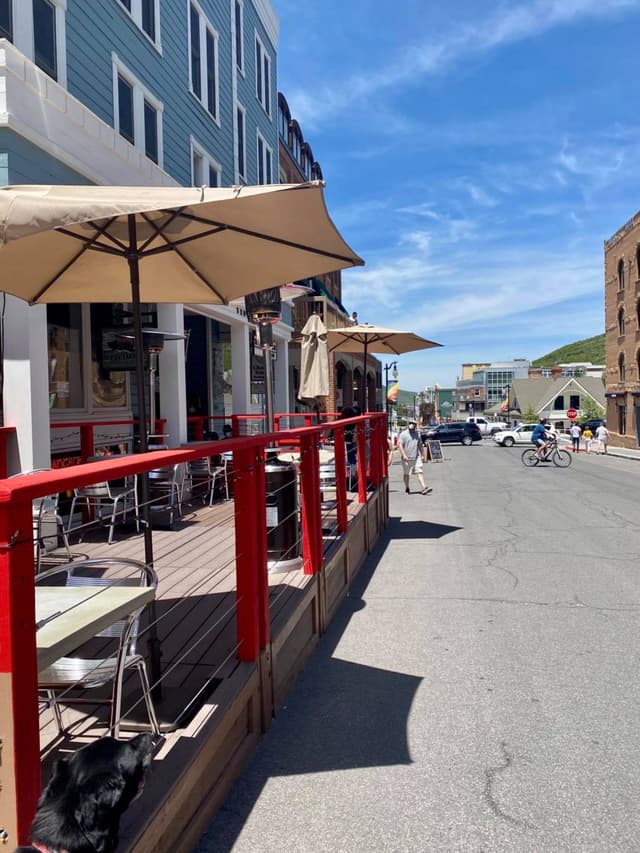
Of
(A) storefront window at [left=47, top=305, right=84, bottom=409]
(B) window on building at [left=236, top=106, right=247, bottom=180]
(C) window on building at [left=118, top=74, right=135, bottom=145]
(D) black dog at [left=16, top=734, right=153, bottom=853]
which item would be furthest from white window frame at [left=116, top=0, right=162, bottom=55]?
(D) black dog at [left=16, top=734, right=153, bottom=853]

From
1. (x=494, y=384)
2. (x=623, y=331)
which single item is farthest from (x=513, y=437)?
(x=494, y=384)

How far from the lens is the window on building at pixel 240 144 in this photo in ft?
57.4

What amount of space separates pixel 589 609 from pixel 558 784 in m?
2.77

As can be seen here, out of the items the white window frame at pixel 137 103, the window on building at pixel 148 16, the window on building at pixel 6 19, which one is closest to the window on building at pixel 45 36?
the window on building at pixel 6 19

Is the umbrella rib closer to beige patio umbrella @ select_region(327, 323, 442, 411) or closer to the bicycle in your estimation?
beige patio umbrella @ select_region(327, 323, 442, 411)

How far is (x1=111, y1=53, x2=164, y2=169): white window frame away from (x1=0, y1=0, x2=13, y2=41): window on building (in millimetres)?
2605

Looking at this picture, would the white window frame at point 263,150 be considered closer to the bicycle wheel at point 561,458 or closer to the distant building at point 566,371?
the bicycle wheel at point 561,458

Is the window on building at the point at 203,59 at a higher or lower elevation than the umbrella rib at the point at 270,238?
higher

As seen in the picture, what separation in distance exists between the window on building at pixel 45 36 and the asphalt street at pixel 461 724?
295 inches

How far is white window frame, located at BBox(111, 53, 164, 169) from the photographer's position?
10305 millimetres

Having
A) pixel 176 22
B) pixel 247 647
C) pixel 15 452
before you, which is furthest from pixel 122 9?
pixel 247 647

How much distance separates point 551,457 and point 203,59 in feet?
51.4

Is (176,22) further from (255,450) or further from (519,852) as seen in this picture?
(519,852)

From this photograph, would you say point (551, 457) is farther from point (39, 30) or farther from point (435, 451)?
point (39, 30)
